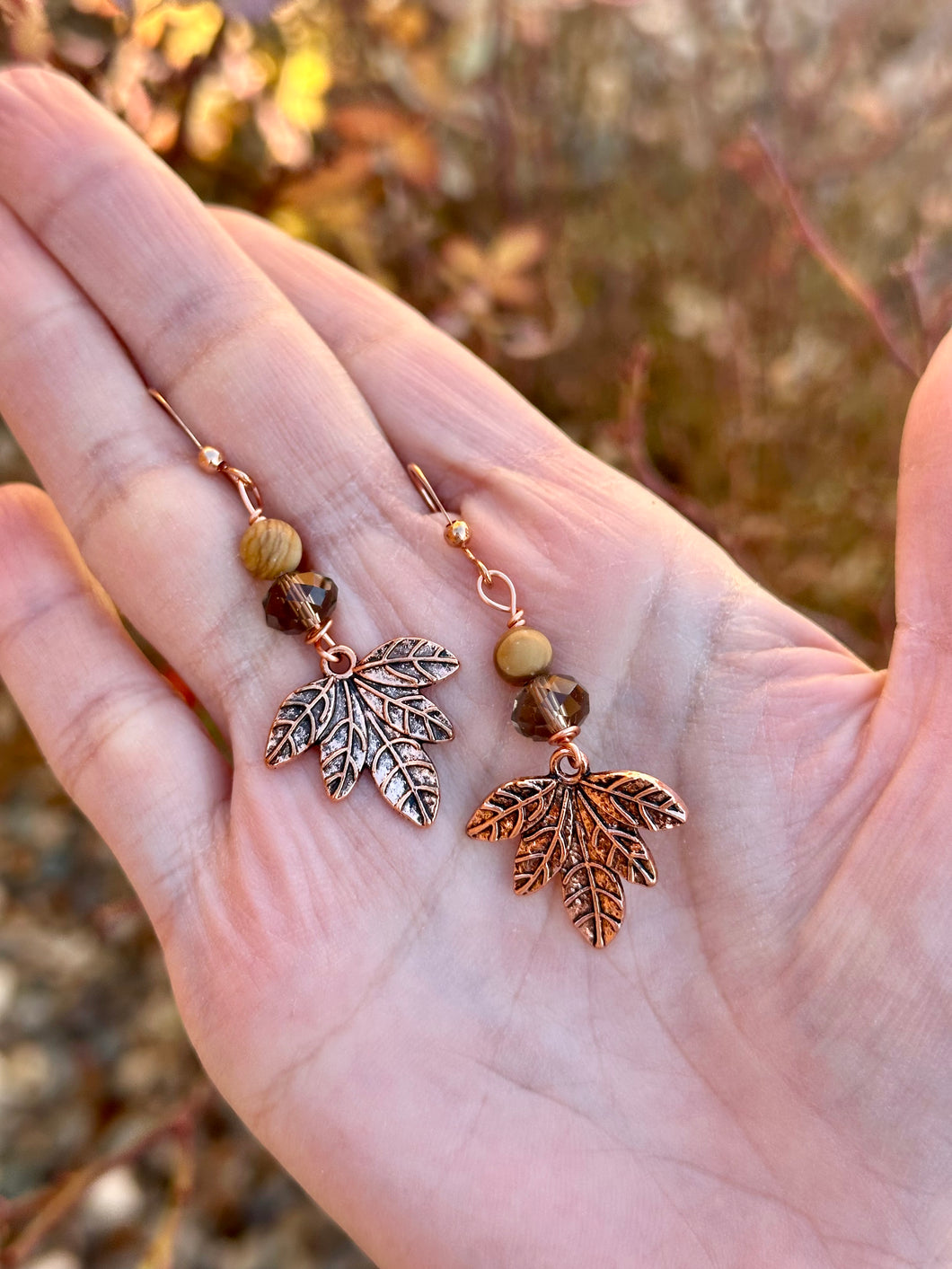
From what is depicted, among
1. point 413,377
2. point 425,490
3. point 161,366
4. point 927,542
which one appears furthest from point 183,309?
point 927,542

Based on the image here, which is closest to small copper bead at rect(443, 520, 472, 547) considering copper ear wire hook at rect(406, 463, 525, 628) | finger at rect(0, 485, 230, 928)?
copper ear wire hook at rect(406, 463, 525, 628)

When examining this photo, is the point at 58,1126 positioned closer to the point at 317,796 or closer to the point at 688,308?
the point at 317,796

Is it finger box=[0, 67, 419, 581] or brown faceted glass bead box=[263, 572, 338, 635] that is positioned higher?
finger box=[0, 67, 419, 581]

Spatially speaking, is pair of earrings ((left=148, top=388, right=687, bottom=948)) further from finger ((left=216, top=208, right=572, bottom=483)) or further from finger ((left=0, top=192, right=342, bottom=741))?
finger ((left=216, top=208, right=572, bottom=483))

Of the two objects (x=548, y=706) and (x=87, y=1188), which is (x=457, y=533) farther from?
(x=87, y=1188)

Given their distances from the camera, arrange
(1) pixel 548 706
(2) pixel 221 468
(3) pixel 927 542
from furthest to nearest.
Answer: (2) pixel 221 468, (1) pixel 548 706, (3) pixel 927 542

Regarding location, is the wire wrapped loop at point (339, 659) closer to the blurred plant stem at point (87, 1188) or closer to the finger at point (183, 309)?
the finger at point (183, 309)
